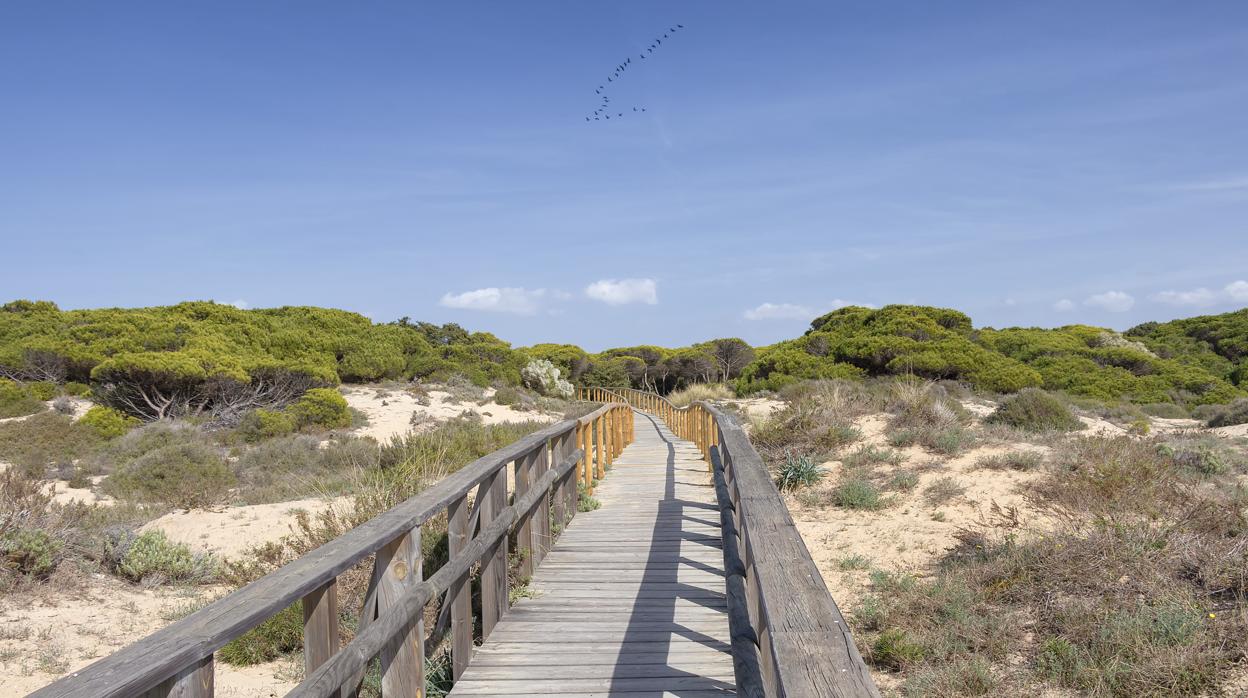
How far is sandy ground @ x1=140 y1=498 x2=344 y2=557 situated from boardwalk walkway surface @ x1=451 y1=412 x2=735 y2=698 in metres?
3.93

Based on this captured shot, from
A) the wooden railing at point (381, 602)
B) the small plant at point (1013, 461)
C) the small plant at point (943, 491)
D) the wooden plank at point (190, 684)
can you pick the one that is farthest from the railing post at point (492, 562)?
the small plant at point (1013, 461)

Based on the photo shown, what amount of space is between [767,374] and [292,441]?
2174cm

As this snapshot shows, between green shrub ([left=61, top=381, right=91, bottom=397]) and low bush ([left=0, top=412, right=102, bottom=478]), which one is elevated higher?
green shrub ([left=61, top=381, right=91, bottom=397])

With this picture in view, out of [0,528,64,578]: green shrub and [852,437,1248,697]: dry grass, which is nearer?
[852,437,1248,697]: dry grass

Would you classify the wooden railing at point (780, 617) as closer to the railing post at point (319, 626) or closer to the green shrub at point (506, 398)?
the railing post at point (319, 626)

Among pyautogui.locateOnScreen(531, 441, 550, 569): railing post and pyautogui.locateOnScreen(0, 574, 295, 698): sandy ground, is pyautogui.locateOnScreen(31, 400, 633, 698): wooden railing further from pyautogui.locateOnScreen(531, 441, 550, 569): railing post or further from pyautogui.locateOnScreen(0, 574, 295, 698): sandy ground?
pyautogui.locateOnScreen(0, 574, 295, 698): sandy ground

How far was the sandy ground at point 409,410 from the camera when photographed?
23.8m

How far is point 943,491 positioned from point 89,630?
8.85m

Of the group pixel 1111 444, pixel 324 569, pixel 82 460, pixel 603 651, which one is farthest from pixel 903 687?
pixel 82 460

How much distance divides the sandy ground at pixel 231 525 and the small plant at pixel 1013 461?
836cm

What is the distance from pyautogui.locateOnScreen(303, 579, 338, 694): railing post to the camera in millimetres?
2617

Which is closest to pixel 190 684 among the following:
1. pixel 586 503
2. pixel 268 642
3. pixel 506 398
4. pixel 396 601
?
pixel 396 601

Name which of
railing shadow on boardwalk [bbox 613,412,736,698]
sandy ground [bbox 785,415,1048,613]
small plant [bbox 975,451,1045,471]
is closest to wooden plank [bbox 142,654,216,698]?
railing shadow on boardwalk [bbox 613,412,736,698]

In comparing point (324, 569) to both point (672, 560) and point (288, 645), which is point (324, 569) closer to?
point (288, 645)
